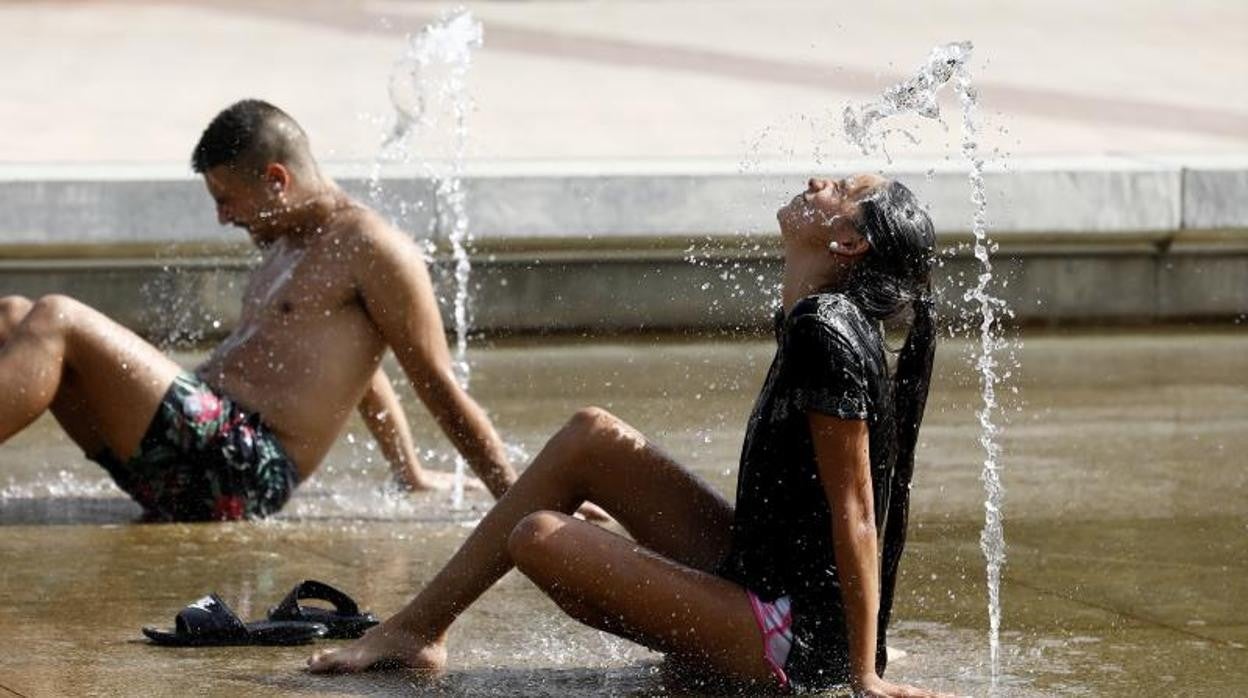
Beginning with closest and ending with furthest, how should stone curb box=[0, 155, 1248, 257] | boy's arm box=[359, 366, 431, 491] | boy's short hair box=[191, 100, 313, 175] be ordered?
boy's short hair box=[191, 100, 313, 175] → boy's arm box=[359, 366, 431, 491] → stone curb box=[0, 155, 1248, 257]

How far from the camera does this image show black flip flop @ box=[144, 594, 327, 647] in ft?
15.4

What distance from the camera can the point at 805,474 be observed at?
4.21 metres

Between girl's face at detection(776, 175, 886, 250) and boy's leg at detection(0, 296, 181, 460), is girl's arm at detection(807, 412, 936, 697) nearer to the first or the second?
girl's face at detection(776, 175, 886, 250)

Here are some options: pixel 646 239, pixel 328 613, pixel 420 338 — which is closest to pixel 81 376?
pixel 420 338

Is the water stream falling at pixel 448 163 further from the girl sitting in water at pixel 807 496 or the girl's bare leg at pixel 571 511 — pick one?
the girl sitting in water at pixel 807 496

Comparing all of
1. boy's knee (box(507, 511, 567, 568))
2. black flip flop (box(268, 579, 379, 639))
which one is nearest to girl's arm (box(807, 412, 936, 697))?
boy's knee (box(507, 511, 567, 568))

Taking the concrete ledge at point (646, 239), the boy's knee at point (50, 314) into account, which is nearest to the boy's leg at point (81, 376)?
the boy's knee at point (50, 314)

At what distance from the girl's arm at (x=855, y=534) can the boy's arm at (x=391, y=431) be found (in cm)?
247

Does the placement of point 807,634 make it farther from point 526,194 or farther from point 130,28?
point 130,28

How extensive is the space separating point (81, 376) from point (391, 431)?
0.89m

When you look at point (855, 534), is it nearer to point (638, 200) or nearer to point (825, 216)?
point (825, 216)

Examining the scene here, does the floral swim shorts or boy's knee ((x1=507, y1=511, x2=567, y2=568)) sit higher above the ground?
boy's knee ((x1=507, y1=511, x2=567, y2=568))

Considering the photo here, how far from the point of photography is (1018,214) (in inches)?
355

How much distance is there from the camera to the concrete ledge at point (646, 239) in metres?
8.68
